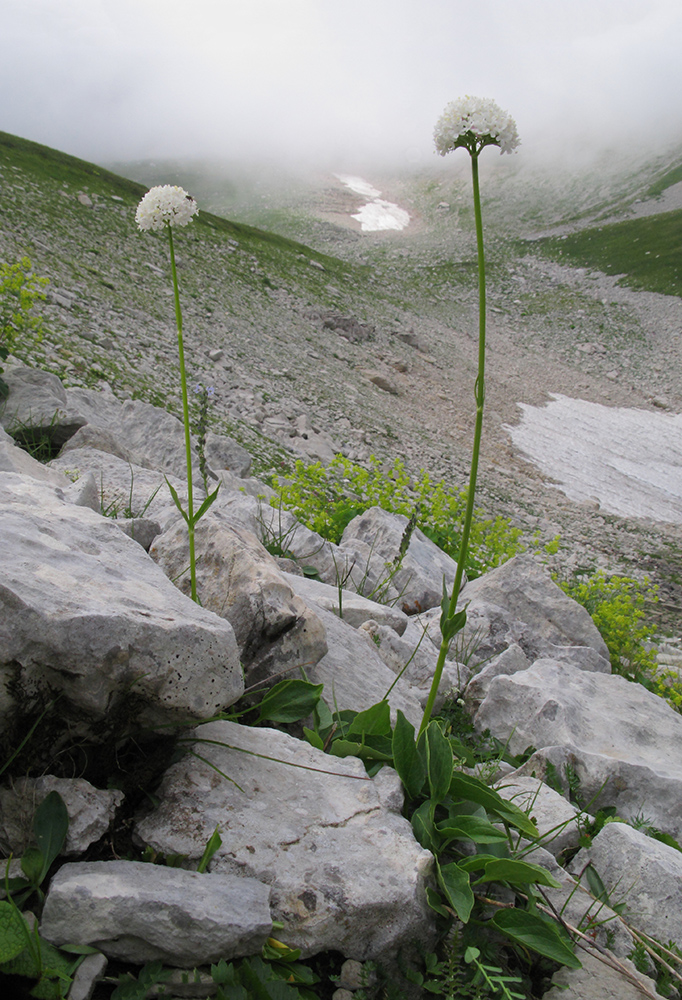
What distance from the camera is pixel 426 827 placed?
2.64 m

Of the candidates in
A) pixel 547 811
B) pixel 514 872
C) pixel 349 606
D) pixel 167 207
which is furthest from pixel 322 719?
pixel 167 207

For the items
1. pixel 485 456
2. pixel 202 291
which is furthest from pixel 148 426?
pixel 202 291

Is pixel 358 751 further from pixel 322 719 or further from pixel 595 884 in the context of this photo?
pixel 595 884

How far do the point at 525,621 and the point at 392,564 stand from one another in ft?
5.35

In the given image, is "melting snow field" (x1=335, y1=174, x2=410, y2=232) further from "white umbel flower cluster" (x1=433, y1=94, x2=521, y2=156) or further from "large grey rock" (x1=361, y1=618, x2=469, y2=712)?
"white umbel flower cluster" (x1=433, y1=94, x2=521, y2=156)

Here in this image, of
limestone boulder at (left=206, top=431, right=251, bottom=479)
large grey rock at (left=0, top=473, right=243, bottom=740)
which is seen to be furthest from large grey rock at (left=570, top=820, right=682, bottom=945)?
limestone boulder at (left=206, top=431, right=251, bottom=479)

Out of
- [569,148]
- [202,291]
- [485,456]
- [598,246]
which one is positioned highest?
[569,148]

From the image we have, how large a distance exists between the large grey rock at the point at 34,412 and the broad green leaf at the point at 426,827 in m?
5.95

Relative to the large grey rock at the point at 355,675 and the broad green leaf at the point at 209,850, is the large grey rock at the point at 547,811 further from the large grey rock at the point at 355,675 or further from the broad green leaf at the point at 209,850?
the broad green leaf at the point at 209,850

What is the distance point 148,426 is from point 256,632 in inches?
255

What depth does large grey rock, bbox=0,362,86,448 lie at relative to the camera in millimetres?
6824

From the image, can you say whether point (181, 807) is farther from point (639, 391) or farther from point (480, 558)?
point (639, 391)

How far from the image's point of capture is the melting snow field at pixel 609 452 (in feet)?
73.3

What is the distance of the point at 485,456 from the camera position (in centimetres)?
2295
